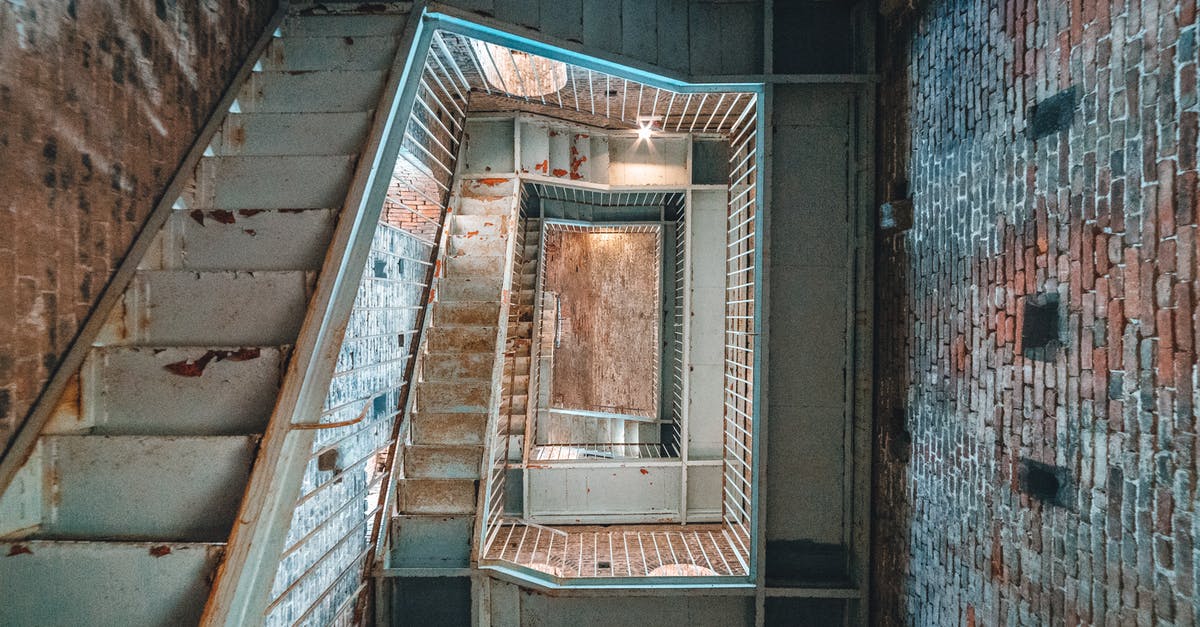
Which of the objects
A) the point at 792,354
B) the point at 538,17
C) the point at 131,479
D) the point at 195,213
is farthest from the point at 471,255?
the point at 131,479

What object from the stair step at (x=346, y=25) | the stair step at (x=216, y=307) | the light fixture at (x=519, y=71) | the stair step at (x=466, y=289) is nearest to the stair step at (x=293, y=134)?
the stair step at (x=346, y=25)

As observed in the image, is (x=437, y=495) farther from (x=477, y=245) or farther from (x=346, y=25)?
(x=346, y=25)

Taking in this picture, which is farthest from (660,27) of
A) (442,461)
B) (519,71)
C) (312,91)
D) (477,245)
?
(442,461)

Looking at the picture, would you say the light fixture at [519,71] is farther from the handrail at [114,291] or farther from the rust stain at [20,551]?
the rust stain at [20,551]

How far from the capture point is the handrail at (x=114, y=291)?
8.04 ft

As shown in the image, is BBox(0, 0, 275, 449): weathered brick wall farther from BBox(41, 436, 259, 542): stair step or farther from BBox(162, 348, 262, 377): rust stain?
BBox(162, 348, 262, 377): rust stain

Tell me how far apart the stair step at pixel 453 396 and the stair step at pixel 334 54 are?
302cm

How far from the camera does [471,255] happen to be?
6418 mm

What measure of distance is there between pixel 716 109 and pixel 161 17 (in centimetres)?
506

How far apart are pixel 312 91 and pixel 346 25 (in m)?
0.69

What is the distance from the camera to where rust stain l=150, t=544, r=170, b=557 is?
225cm

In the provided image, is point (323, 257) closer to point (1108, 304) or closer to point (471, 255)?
point (471, 255)

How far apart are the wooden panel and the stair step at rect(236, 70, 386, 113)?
6.03 metres

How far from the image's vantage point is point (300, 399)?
267cm
